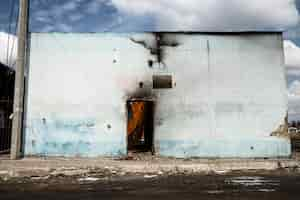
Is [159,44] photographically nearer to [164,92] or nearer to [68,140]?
[164,92]

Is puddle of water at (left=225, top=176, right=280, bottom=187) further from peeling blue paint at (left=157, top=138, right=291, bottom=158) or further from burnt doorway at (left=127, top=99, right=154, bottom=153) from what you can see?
burnt doorway at (left=127, top=99, right=154, bottom=153)

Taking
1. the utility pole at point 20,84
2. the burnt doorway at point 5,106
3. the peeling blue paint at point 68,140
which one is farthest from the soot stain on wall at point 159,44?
the burnt doorway at point 5,106

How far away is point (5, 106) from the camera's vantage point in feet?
55.7

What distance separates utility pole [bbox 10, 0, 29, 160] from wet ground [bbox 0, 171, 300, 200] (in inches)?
144

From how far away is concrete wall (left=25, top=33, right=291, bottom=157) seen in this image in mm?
12734

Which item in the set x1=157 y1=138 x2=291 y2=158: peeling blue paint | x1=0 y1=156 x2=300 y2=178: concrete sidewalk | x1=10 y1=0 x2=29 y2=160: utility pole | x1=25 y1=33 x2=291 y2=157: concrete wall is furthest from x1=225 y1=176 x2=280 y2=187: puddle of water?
x1=10 y1=0 x2=29 y2=160: utility pole

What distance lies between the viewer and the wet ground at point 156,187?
20.2 feet

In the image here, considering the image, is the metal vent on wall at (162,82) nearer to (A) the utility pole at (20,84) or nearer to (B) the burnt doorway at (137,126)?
(B) the burnt doorway at (137,126)

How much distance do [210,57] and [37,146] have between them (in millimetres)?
8735

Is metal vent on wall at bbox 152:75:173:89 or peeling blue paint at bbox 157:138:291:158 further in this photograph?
metal vent on wall at bbox 152:75:173:89

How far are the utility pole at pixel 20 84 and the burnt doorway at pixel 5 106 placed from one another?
3231 millimetres

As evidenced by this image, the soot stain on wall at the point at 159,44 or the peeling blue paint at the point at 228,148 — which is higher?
the soot stain on wall at the point at 159,44

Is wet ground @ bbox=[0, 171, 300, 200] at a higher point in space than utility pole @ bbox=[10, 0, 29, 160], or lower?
lower

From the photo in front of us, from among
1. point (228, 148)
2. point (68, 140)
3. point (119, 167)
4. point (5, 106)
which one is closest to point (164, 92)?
point (228, 148)
